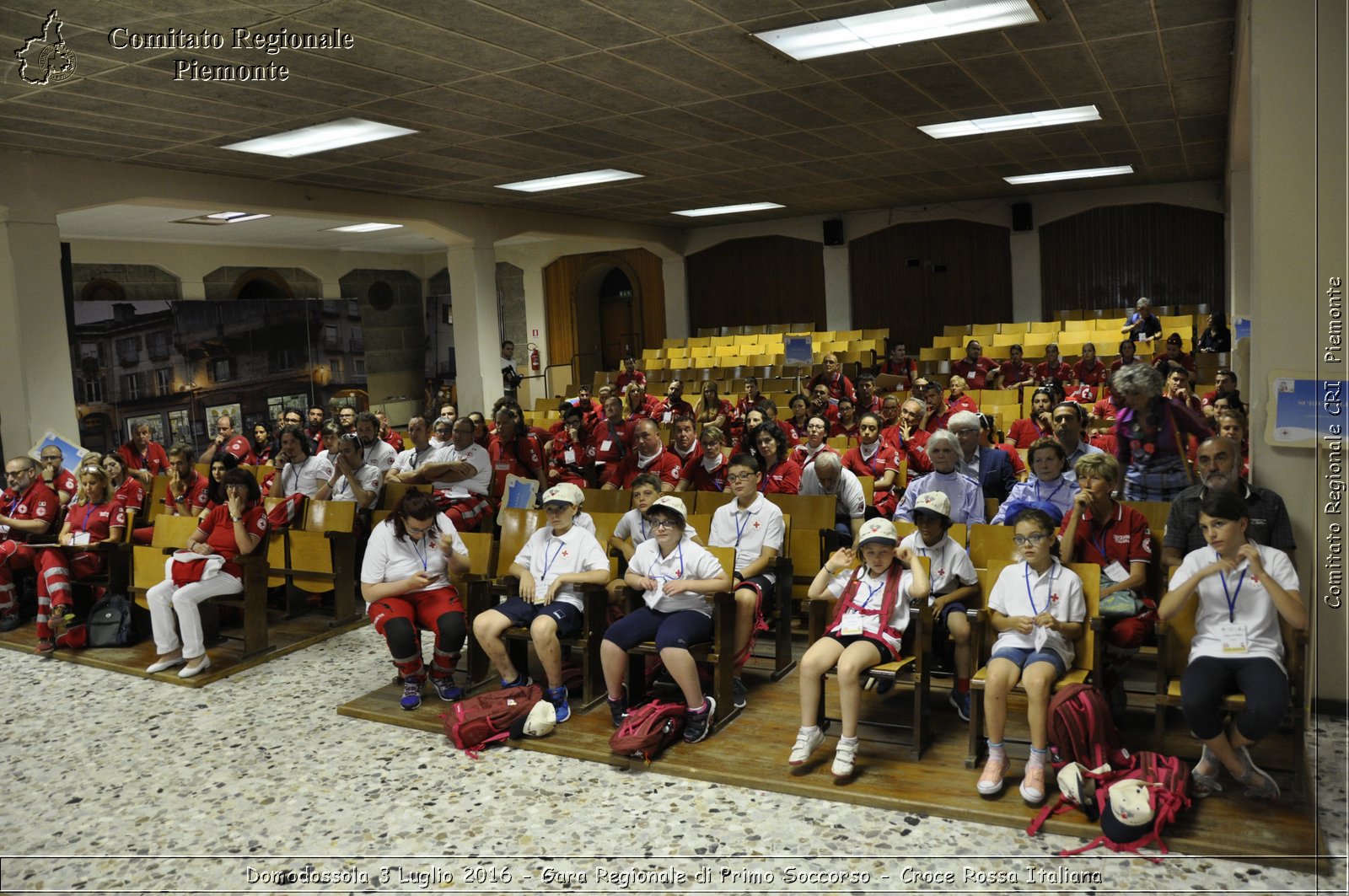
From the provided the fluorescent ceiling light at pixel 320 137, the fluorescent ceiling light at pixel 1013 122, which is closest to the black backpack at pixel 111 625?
the fluorescent ceiling light at pixel 320 137

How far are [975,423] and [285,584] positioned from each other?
468 centimetres

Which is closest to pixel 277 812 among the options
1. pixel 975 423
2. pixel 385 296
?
pixel 975 423

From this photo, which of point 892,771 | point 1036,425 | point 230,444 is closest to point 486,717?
point 892,771

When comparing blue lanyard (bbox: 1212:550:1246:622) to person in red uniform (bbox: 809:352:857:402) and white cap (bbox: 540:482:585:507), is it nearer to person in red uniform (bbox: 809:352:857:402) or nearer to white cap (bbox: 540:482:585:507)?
white cap (bbox: 540:482:585:507)

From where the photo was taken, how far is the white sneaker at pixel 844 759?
12.9 feet

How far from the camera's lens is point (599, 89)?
7.36 meters

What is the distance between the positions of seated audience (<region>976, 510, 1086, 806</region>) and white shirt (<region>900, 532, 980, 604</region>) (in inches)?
12.8

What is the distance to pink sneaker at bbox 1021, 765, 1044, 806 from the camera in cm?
365

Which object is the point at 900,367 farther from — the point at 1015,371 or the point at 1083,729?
the point at 1083,729

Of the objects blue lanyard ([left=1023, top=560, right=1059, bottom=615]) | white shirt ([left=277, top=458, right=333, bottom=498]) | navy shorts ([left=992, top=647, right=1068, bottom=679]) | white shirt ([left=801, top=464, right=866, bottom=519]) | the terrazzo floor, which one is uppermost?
white shirt ([left=277, top=458, right=333, bottom=498])

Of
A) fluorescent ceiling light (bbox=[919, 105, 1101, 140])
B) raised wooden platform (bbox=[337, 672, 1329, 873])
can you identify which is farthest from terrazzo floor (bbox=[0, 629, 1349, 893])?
fluorescent ceiling light (bbox=[919, 105, 1101, 140])

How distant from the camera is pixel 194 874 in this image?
359 centimetres

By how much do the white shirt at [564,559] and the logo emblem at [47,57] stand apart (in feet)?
12.0

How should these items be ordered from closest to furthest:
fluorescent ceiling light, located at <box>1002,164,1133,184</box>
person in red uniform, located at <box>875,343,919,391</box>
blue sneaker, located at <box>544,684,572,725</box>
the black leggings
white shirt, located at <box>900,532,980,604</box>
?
the black leggings → white shirt, located at <box>900,532,980,604</box> → blue sneaker, located at <box>544,684,572,725</box> → person in red uniform, located at <box>875,343,919,391</box> → fluorescent ceiling light, located at <box>1002,164,1133,184</box>
